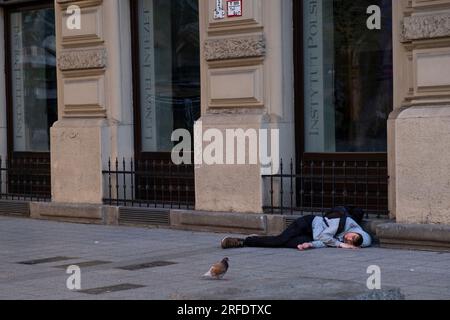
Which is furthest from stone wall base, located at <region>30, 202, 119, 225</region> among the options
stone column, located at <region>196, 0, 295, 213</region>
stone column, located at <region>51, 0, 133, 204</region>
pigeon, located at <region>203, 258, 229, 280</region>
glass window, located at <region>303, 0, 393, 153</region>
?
pigeon, located at <region>203, 258, 229, 280</region>

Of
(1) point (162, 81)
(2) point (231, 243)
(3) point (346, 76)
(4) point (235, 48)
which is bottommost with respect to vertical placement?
(2) point (231, 243)

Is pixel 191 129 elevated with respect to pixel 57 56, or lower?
lower

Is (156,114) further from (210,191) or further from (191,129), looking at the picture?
(210,191)

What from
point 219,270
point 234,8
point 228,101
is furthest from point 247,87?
point 219,270

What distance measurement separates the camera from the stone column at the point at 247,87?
40.2 ft

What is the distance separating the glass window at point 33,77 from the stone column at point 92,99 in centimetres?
139

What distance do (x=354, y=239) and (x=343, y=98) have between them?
247cm

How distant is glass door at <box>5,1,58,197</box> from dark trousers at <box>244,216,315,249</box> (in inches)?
219

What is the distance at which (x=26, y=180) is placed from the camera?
15961 mm

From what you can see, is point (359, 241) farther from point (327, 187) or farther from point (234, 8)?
point (234, 8)

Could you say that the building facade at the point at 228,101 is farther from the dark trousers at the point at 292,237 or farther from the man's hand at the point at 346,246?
the dark trousers at the point at 292,237

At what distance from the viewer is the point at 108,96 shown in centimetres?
1418
